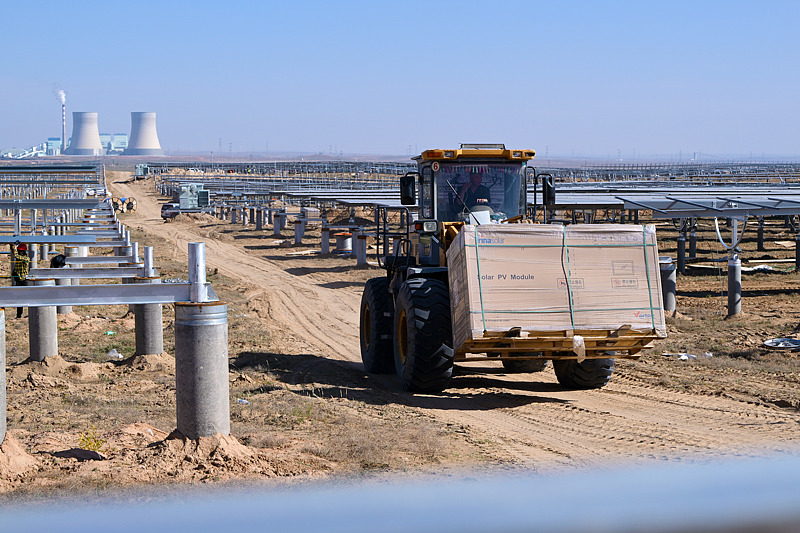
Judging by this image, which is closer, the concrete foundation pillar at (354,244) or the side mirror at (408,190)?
the side mirror at (408,190)

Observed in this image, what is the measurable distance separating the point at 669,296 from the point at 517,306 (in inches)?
337

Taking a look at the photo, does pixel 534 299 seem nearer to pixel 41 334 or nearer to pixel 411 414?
pixel 411 414

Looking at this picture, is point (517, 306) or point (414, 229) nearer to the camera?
point (517, 306)

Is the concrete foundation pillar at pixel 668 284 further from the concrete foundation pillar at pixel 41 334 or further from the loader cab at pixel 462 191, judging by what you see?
the concrete foundation pillar at pixel 41 334

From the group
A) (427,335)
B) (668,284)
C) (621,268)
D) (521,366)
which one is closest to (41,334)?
(427,335)

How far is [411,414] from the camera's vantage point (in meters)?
9.09

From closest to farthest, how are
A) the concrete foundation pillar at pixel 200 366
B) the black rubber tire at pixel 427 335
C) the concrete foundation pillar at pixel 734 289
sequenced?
the concrete foundation pillar at pixel 200 366 → the black rubber tire at pixel 427 335 → the concrete foundation pillar at pixel 734 289

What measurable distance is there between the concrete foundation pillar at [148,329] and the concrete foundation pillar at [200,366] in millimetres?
5248

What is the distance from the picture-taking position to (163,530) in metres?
0.98

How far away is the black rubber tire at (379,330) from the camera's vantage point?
11.4 m

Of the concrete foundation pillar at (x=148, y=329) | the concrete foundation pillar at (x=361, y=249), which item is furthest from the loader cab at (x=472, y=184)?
the concrete foundation pillar at (x=361, y=249)

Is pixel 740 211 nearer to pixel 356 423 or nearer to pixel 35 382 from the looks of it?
pixel 356 423

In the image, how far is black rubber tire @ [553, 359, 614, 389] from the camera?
10.4 meters

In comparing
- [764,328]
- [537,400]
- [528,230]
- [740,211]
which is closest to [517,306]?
[528,230]
